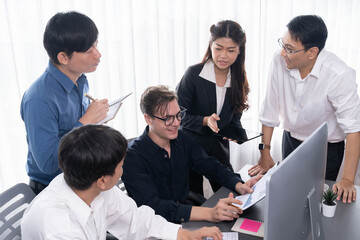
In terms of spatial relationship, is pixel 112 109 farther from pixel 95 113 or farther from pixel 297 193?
pixel 297 193

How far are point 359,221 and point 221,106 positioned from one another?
111cm

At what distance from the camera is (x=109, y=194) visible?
141 cm

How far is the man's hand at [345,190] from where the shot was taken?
5.17 ft

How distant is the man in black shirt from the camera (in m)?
1.53

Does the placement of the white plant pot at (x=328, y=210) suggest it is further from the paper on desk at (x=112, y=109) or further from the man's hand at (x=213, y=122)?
the paper on desk at (x=112, y=109)

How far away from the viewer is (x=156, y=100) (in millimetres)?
1695

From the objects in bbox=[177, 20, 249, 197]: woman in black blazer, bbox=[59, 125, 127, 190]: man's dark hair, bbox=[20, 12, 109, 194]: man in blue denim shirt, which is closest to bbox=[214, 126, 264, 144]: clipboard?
bbox=[177, 20, 249, 197]: woman in black blazer

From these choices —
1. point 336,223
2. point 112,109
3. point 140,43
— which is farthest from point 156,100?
point 140,43

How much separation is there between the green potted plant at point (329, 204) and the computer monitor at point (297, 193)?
0.26 meters

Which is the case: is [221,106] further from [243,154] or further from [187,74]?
[243,154]

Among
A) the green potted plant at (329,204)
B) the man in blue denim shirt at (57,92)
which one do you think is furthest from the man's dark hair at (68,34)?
the green potted plant at (329,204)

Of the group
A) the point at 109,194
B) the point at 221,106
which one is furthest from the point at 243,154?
the point at 109,194

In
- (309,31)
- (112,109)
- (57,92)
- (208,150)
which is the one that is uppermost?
(309,31)

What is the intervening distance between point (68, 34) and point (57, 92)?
11.1 inches
